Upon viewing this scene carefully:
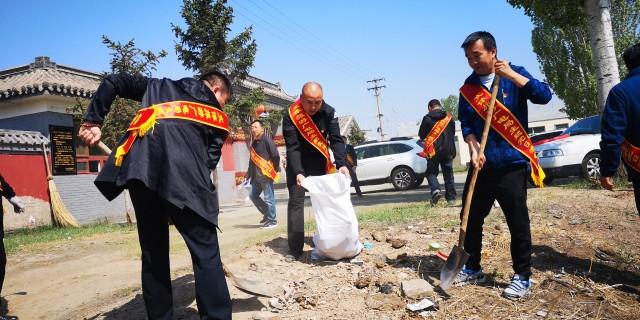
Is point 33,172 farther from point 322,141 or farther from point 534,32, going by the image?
point 534,32

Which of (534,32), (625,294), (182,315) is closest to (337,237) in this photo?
(182,315)

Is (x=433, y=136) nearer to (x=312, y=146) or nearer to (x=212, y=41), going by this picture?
(x=312, y=146)

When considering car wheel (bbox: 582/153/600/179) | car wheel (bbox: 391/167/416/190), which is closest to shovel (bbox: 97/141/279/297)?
car wheel (bbox: 582/153/600/179)

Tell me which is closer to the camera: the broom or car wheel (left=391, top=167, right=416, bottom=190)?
the broom

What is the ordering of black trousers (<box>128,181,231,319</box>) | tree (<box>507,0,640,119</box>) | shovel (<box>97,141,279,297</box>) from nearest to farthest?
1. black trousers (<box>128,181,231,319</box>)
2. shovel (<box>97,141,279,297</box>)
3. tree (<box>507,0,640,119</box>)

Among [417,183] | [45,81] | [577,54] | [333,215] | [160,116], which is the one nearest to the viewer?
[160,116]

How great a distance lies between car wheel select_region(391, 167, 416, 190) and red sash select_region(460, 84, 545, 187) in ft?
33.1

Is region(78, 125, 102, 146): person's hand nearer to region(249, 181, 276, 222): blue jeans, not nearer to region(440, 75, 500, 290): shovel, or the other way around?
region(440, 75, 500, 290): shovel

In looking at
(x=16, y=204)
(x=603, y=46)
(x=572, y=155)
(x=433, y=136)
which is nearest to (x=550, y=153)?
(x=572, y=155)

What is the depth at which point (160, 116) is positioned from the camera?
249cm

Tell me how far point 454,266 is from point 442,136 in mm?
4585

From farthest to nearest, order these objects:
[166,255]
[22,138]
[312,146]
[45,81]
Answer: [45,81]
[22,138]
[312,146]
[166,255]

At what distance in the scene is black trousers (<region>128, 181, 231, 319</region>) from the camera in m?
2.37

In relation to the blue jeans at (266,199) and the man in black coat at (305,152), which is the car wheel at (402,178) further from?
the man in black coat at (305,152)
